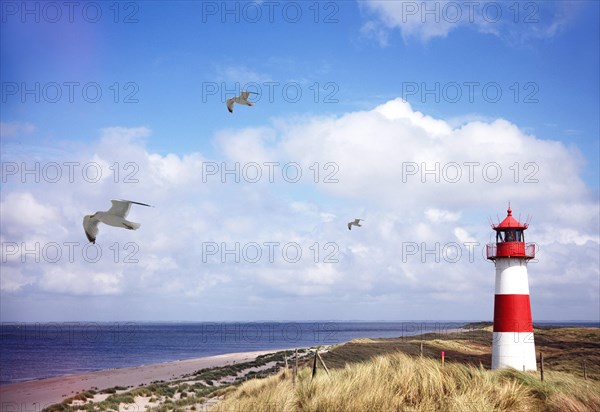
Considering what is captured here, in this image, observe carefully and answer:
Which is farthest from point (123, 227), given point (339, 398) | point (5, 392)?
point (5, 392)

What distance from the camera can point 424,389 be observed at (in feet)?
34.3

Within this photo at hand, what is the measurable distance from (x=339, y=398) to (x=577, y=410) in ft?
14.0

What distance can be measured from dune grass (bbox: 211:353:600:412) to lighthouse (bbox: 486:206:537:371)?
16.3 feet

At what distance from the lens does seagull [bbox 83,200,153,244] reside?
469 inches

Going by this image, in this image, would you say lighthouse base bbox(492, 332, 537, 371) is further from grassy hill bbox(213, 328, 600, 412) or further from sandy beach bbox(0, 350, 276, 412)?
sandy beach bbox(0, 350, 276, 412)

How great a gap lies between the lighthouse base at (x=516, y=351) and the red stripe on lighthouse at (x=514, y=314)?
18 cm

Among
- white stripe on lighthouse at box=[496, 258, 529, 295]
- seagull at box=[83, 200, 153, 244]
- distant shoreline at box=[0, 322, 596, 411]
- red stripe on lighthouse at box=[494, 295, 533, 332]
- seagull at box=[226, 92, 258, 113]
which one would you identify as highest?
seagull at box=[226, 92, 258, 113]

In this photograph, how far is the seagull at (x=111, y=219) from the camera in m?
11.9

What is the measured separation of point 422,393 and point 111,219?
741 cm

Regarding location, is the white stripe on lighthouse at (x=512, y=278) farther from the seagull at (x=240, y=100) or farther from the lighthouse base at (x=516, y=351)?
the seagull at (x=240, y=100)

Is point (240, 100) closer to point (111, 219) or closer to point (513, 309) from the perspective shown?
point (111, 219)

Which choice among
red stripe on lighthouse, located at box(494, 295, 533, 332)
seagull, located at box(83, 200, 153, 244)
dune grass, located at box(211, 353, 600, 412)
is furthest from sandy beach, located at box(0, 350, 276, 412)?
red stripe on lighthouse, located at box(494, 295, 533, 332)

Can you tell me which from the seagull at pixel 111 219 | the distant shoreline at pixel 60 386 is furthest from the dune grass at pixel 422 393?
the distant shoreline at pixel 60 386

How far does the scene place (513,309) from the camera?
1691cm
